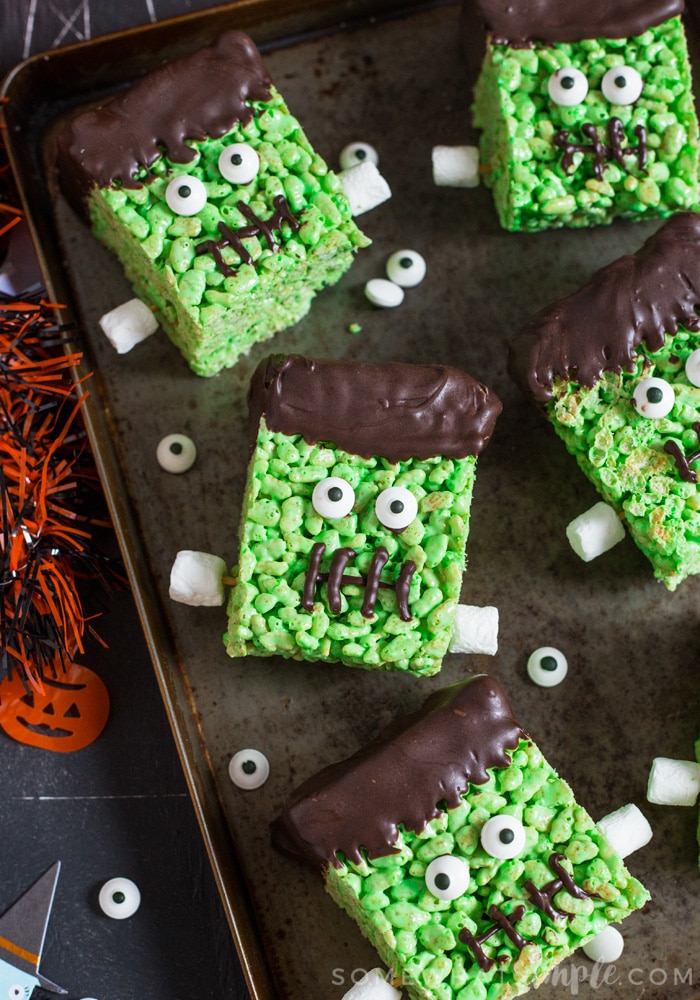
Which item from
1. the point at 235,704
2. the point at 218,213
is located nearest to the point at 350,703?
the point at 235,704

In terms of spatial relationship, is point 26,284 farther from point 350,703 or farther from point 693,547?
point 693,547

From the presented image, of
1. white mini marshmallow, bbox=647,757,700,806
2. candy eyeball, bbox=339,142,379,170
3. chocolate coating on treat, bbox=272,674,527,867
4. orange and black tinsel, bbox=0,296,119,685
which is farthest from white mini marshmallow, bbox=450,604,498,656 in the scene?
candy eyeball, bbox=339,142,379,170

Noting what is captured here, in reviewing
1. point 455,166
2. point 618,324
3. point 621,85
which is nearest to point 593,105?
point 621,85

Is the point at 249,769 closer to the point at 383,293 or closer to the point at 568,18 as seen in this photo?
the point at 383,293

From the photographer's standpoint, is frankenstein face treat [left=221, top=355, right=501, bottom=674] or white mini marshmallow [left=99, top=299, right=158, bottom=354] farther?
white mini marshmallow [left=99, top=299, right=158, bottom=354]

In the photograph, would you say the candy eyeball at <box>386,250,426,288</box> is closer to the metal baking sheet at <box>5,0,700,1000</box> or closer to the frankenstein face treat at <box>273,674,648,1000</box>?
the metal baking sheet at <box>5,0,700,1000</box>

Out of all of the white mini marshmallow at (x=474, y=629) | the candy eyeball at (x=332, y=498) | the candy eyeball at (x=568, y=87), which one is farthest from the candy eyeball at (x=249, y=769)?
the candy eyeball at (x=568, y=87)
